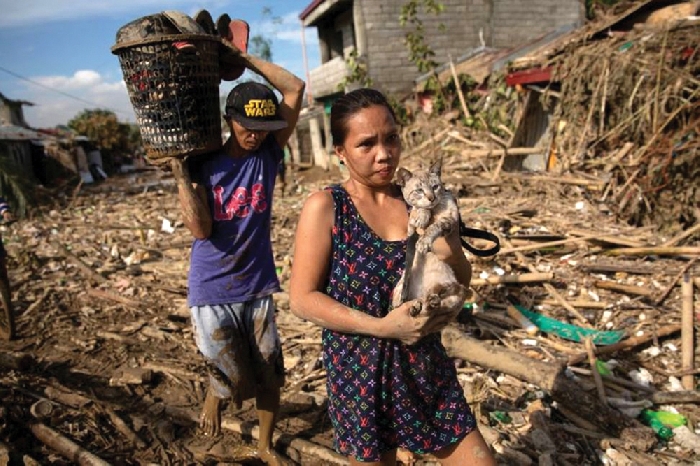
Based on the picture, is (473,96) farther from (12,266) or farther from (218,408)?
(218,408)

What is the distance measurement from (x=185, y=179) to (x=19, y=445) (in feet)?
7.31

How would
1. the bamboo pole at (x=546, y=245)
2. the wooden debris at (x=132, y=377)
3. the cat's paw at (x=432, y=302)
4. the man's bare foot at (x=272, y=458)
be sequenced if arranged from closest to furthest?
the cat's paw at (x=432, y=302)
the man's bare foot at (x=272, y=458)
the wooden debris at (x=132, y=377)
the bamboo pole at (x=546, y=245)

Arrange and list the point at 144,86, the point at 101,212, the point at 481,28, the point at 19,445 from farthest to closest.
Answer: the point at 481,28, the point at 101,212, the point at 19,445, the point at 144,86

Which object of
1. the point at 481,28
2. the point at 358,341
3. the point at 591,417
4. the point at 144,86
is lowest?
the point at 591,417

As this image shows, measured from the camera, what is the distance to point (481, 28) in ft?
60.5

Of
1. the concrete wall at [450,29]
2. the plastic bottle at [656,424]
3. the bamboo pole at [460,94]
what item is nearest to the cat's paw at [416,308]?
the plastic bottle at [656,424]

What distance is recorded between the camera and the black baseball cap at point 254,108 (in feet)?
9.20

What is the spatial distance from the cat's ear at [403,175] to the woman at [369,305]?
67 mm

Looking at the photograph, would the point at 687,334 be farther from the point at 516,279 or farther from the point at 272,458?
the point at 272,458

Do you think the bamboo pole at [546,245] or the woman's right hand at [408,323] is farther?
the bamboo pole at [546,245]

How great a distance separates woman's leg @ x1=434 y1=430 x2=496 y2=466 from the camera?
6.21ft

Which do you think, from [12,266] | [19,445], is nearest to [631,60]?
[19,445]

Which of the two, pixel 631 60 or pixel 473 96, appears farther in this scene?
pixel 473 96

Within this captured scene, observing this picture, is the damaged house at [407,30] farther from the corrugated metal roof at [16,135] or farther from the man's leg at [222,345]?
the man's leg at [222,345]
